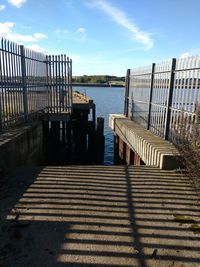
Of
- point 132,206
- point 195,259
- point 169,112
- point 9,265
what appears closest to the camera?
point 9,265

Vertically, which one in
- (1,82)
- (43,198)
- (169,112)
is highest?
(1,82)

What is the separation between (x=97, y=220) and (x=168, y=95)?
15.0 ft

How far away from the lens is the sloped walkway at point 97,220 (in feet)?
10.00

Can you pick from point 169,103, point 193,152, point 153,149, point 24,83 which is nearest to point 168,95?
point 169,103

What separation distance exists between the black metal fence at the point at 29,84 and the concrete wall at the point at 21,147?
0.54 metres

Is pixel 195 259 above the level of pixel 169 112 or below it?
below

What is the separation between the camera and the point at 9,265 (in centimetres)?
287

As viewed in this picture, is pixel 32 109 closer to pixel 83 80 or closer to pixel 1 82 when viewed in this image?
pixel 1 82

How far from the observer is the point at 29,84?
9.59 metres

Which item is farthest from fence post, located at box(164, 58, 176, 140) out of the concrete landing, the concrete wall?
the concrete wall

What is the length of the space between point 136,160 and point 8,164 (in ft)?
13.6

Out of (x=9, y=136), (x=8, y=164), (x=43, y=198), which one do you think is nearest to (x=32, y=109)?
(x=9, y=136)

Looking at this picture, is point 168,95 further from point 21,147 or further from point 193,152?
point 21,147

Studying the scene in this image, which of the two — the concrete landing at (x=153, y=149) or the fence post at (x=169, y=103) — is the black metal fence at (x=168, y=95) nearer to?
the fence post at (x=169, y=103)
